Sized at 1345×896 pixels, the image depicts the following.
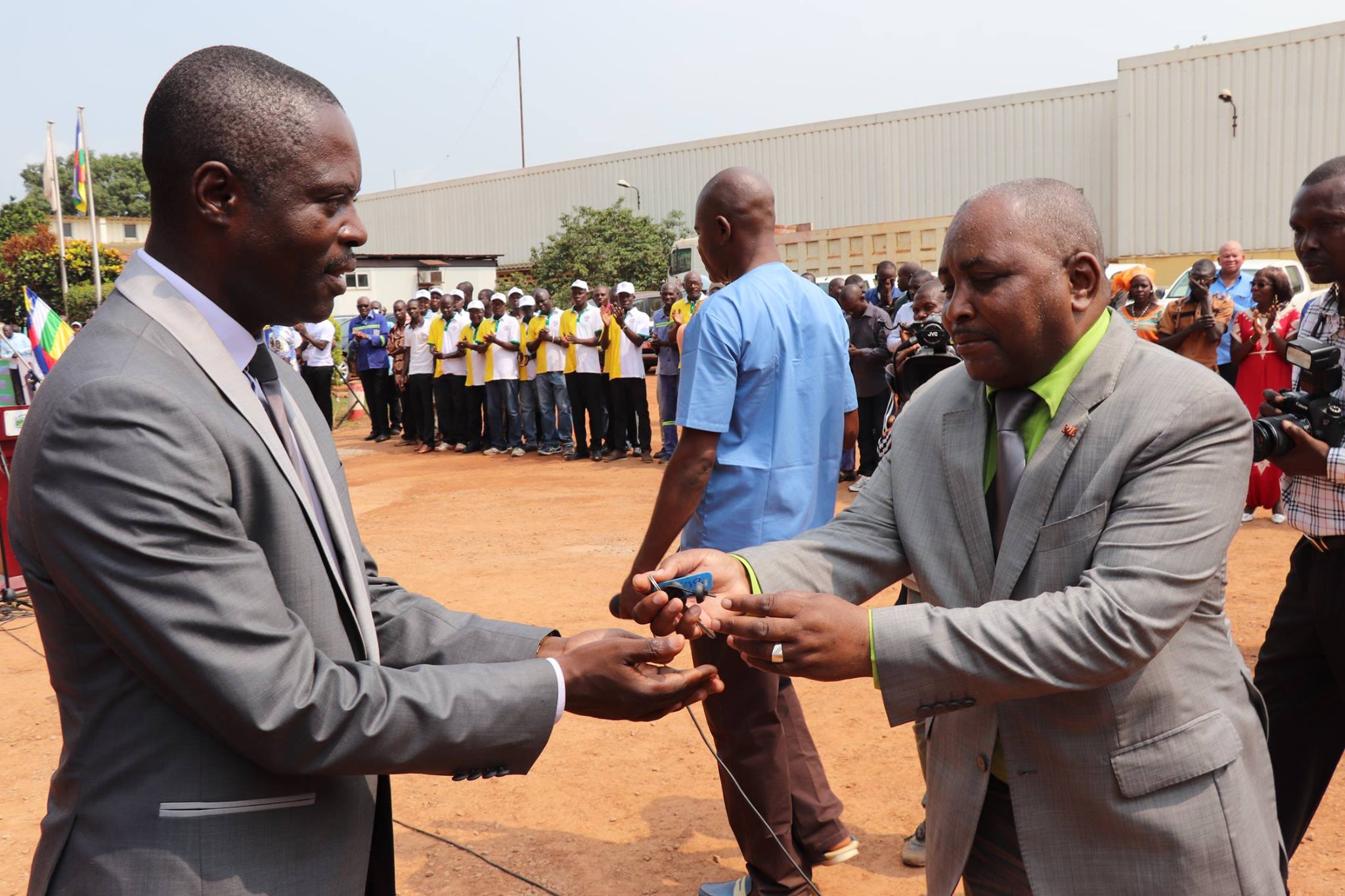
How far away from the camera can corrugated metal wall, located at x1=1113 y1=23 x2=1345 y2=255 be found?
22172mm

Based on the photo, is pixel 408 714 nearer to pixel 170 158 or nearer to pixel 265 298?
pixel 265 298

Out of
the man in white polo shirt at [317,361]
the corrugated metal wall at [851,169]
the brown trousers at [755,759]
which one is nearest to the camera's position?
the brown trousers at [755,759]

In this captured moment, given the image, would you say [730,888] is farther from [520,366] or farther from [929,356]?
[520,366]

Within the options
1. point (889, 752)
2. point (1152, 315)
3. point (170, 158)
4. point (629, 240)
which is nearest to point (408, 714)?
point (170, 158)

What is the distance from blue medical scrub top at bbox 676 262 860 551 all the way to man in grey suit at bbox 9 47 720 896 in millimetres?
1901

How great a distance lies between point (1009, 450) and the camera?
229 centimetres

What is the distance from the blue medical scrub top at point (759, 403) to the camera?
3861mm

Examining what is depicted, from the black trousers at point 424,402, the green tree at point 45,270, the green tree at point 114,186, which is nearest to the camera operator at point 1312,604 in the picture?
the black trousers at point 424,402

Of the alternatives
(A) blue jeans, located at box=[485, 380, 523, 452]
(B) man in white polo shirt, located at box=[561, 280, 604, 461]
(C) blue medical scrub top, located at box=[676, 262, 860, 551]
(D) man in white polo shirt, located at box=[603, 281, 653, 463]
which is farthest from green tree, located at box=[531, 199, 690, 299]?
(C) blue medical scrub top, located at box=[676, 262, 860, 551]

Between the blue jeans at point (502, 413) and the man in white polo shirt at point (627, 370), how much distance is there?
6.21 ft

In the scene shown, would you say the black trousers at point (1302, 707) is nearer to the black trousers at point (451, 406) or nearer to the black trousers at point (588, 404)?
the black trousers at point (588, 404)

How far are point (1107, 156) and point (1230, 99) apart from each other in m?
4.43

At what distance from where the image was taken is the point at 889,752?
517cm

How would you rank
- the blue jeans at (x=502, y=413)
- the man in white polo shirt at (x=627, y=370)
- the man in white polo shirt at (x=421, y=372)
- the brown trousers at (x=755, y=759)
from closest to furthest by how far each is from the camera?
the brown trousers at (x=755, y=759) < the man in white polo shirt at (x=627, y=370) < the blue jeans at (x=502, y=413) < the man in white polo shirt at (x=421, y=372)
